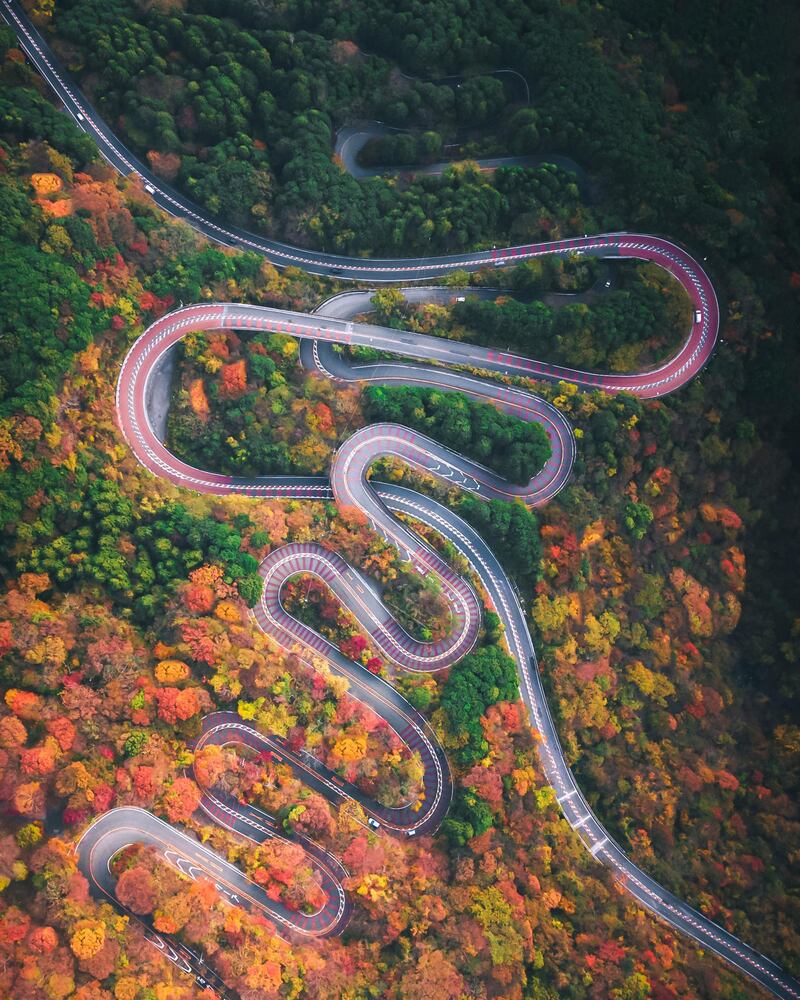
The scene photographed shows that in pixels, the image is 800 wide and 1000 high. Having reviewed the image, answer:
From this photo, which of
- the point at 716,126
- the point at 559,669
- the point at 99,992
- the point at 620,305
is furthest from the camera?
the point at 716,126

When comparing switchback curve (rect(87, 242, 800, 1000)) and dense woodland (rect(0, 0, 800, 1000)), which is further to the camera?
switchback curve (rect(87, 242, 800, 1000))

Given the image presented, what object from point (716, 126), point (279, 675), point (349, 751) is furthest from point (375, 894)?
point (716, 126)

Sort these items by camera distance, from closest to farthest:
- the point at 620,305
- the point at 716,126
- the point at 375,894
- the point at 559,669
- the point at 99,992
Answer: the point at 99,992, the point at 375,894, the point at 559,669, the point at 620,305, the point at 716,126

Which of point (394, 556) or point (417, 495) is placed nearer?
point (394, 556)

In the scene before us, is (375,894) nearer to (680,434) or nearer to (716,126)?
(680,434)

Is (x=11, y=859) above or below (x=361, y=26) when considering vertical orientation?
below

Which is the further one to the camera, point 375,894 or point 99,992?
point 375,894

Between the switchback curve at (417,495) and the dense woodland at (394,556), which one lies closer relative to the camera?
the dense woodland at (394,556)

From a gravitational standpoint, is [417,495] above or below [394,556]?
above
